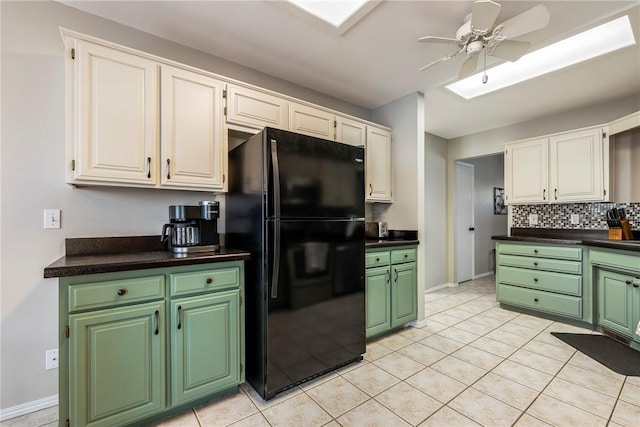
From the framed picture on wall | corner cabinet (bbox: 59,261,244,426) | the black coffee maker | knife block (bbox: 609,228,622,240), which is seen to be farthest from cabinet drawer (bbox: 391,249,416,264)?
the framed picture on wall

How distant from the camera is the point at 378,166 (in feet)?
10.6

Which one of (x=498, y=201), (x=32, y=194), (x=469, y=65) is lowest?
Result: (x=32, y=194)

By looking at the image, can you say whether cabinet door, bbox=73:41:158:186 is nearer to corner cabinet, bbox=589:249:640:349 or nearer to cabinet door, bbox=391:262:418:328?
cabinet door, bbox=391:262:418:328

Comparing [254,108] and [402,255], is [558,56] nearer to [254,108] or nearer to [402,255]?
[402,255]

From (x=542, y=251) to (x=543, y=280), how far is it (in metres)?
0.34

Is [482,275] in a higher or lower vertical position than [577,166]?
lower

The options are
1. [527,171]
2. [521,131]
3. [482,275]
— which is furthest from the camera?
[482,275]

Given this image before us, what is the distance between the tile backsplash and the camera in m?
3.24

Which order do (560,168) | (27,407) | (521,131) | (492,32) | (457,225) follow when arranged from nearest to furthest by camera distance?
(27,407) → (492,32) → (560,168) → (521,131) → (457,225)

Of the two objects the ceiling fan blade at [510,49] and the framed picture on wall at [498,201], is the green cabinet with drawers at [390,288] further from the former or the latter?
the framed picture on wall at [498,201]

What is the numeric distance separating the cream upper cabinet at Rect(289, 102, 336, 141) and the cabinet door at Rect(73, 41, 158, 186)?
109 cm

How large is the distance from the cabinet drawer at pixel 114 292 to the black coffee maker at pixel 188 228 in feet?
1.12

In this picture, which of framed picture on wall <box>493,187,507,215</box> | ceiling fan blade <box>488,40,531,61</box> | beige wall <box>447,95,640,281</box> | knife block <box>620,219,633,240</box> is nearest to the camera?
ceiling fan blade <box>488,40,531,61</box>

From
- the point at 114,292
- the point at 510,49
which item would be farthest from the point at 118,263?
the point at 510,49
